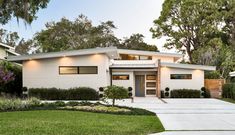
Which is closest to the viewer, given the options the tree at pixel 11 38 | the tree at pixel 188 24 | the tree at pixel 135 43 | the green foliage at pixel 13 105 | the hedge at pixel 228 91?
the green foliage at pixel 13 105

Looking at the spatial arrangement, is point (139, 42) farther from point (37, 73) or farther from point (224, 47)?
point (37, 73)

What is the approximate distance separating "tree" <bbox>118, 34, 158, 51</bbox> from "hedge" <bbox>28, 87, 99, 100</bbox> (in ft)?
80.2

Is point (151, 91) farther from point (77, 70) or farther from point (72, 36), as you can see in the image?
point (72, 36)

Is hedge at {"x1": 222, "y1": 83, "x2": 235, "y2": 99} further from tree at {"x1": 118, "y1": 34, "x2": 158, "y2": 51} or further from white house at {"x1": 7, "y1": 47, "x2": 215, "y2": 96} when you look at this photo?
tree at {"x1": 118, "y1": 34, "x2": 158, "y2": 51}

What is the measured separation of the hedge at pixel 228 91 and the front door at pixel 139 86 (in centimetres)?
680

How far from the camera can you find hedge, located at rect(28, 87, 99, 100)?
2473cm

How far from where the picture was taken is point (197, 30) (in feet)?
138

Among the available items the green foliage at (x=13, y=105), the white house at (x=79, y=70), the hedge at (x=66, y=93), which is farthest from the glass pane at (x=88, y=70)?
the green foliage at (x=13, y=105)

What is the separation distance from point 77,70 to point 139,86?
264 inches

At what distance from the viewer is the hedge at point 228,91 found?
82.4 ft

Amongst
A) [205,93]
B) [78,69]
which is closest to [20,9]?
[78,69]

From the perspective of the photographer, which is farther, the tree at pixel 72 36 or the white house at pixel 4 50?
the tree at pixel 72 36

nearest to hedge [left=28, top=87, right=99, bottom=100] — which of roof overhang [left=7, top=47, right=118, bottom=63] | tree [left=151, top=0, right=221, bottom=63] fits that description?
roof overhang [left=7, top=47, right=118, bottom=63]

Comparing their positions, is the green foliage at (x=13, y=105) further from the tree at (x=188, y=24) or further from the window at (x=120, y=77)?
the tree at (x=188, y=24)
